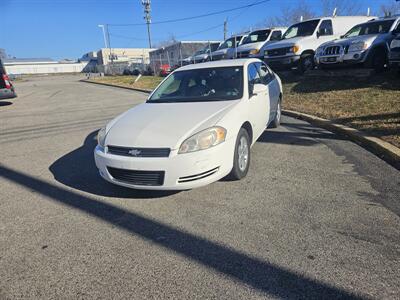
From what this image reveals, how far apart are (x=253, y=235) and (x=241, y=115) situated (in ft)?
5.63

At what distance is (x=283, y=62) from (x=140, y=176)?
10.1 meters

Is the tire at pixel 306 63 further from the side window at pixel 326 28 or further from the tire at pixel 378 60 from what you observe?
the tire at pixel 378 60

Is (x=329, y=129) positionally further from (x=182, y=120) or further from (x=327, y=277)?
(x=327, y=277)

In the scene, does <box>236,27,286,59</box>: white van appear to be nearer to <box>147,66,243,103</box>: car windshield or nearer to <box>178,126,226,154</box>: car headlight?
<box>147,66,243,103</box>: car windshield

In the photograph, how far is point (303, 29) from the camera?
12.8 m

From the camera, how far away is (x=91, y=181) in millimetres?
4414

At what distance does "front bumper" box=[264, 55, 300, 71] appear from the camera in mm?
11797

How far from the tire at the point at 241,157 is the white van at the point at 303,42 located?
870 centimetres

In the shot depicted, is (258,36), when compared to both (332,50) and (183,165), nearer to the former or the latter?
(332,50)

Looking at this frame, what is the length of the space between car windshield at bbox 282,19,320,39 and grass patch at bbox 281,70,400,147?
2446 mm

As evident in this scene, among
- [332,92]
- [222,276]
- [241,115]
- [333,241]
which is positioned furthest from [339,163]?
[332,92]

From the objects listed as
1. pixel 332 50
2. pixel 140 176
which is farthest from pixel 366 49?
pixel 140 176

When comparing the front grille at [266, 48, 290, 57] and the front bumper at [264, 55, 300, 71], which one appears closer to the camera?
the front bumper at [264, 55, 300, 71]

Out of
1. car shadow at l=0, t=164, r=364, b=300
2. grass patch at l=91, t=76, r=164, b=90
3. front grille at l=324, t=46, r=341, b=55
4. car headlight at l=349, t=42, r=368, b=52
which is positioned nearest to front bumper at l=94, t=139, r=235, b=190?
car shadow at l=0, t=164, r=364, b=300
